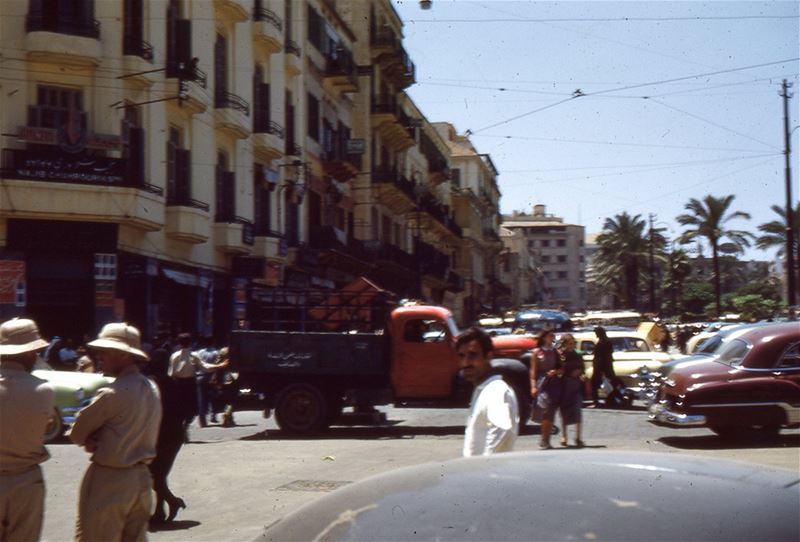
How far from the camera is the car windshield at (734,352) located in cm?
1537

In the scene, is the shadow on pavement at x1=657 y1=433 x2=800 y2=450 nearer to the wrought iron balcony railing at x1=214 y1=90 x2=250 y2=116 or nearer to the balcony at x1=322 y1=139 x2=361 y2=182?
the wrought iron balcony railing at x1=214 y1=90 x2=250 y2=116

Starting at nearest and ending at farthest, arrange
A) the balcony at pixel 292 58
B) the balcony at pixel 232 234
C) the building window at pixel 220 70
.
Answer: the balcony at pixel 232 234 → the building window at pixel 220 70 → the balcony at pixel 292 58

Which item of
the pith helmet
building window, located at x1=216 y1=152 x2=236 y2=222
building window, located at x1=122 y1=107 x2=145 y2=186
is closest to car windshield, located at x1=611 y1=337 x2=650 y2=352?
building window, located at x1=216 y1=152 x2=236 y2=222

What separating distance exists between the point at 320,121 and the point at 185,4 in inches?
526

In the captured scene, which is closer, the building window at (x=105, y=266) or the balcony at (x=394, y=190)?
the building window at (x=105, y=266)

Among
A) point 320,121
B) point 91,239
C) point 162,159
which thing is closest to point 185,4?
point 162,159

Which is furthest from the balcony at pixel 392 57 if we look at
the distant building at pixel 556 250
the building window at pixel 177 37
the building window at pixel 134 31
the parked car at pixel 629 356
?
the distant building at pixel 556 250

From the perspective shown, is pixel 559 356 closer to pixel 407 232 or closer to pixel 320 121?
pixel 320 121

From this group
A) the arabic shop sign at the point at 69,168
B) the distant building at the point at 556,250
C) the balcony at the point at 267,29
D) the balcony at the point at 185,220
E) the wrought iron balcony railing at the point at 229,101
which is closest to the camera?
the arabic shop sign at the point at 69,168

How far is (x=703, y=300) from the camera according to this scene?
105250 millimetres

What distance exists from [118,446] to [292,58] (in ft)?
110

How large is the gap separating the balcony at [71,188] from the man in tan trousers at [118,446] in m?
18.0

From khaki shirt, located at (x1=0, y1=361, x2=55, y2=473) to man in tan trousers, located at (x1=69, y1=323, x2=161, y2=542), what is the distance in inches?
9.5

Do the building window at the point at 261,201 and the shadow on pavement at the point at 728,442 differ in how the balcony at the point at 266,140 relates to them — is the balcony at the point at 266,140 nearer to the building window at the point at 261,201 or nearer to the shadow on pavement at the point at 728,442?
the building window at the point at 261,201
